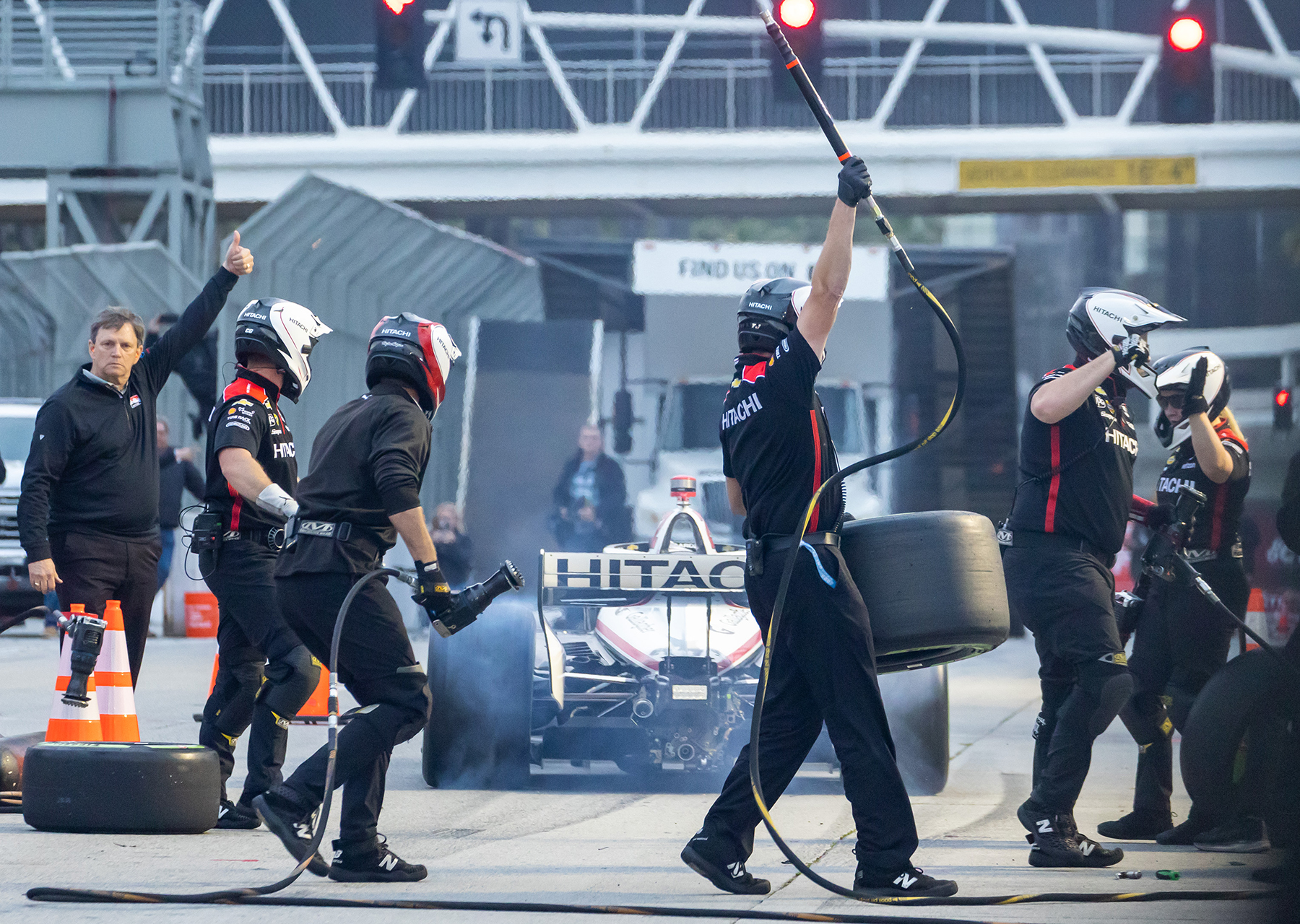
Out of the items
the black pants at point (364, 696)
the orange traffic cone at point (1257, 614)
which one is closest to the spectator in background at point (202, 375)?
the orange traffic cone at point (1257, 614)

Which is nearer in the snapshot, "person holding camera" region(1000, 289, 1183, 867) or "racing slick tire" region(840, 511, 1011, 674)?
"racing slick tire" region(840, 511, 1011, 674)

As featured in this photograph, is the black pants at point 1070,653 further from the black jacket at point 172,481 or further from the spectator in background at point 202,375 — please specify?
the black jacket at point 172,481

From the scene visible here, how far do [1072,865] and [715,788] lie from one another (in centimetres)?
220

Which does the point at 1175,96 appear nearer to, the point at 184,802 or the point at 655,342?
the point at 655,342

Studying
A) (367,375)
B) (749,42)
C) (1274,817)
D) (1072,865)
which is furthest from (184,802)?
(749,42)

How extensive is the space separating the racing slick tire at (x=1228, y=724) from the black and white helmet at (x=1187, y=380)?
101 centimetres

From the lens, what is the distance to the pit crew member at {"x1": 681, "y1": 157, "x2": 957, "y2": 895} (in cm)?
498

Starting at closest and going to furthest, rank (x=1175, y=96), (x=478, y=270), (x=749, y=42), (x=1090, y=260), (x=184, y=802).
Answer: (x=184, y=802) → (x=1175, y=96) → (x=478, y=270) → (x=749, y=42) → (x=1090, y=260)

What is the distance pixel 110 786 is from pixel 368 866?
1.29 m

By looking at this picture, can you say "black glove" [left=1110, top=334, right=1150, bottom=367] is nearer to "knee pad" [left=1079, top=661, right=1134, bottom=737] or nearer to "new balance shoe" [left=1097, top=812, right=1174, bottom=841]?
"knee pad" [left=1079, top=661, right=1134, bottom=737]

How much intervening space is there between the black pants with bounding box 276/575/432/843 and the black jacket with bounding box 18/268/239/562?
1587 millimetres

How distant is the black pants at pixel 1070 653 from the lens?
5.73m

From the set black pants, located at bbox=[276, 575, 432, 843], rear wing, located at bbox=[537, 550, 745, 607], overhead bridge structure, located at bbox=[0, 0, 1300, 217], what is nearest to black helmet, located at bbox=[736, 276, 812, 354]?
black pants, located at bbox=[276, 575, 432, 843]

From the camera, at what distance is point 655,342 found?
16703mm
